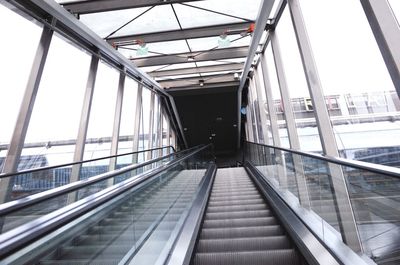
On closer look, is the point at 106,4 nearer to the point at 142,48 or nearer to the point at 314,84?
the point at 142,48

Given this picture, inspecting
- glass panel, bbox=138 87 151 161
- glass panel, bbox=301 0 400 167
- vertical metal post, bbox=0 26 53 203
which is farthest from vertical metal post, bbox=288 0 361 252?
glass panel, bbox=138 87 151 161

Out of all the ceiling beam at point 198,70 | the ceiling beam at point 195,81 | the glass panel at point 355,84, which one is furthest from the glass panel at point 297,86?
the ceiling beam at point 195,81

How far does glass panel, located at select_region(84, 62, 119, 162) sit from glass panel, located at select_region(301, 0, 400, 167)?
5064mm

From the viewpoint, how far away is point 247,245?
2.82 m

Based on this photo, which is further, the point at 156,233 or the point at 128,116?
the point at 128,116

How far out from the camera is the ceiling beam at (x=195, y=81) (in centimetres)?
1111

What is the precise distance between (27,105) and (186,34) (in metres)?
4.14

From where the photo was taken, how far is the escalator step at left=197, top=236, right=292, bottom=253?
2799mm

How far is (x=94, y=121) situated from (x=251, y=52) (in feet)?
14.5

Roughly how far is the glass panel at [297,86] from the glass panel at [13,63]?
4835mm

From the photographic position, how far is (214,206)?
476 centimetres

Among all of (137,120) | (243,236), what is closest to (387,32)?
(243,236)

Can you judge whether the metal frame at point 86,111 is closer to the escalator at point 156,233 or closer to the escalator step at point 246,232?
the escalator at point 156,233

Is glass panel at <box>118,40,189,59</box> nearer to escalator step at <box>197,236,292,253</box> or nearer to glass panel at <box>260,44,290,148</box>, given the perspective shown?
glass panel at <box>260,44,290,148</box>
